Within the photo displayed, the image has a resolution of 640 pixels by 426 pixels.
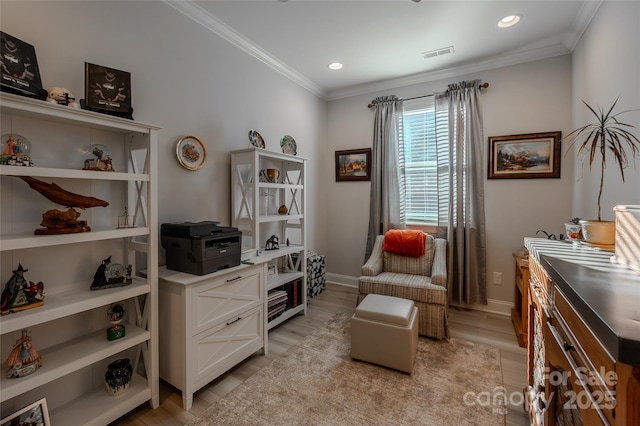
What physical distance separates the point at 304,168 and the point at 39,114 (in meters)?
2.10

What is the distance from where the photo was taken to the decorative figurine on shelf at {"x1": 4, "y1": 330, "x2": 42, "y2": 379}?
1.24 m

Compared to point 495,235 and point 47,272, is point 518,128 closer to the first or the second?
point 495,235

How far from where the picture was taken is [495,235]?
3.05 m

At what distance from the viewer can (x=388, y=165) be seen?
356cm

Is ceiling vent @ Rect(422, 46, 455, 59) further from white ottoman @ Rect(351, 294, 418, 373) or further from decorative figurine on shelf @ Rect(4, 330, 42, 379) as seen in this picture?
decorative figurine on shelf @ Rect(4, 330, 42, 379)

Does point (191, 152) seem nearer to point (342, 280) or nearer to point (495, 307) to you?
point (342, 280)

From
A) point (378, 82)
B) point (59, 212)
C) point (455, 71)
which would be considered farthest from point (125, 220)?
point (455, 71)

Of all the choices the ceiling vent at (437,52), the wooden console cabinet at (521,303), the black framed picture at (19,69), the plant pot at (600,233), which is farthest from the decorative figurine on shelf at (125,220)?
the ceiling vent at (437,52)

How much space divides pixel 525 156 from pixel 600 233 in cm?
186

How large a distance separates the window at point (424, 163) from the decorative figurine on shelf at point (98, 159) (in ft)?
10.1

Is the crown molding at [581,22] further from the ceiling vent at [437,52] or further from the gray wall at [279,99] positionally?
the ceiling vent at [437,52]

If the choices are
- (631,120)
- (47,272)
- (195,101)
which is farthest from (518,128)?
(47,272)

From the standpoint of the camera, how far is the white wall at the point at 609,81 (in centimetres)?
152

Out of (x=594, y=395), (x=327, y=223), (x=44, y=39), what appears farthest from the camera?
(x=327, y=223)
